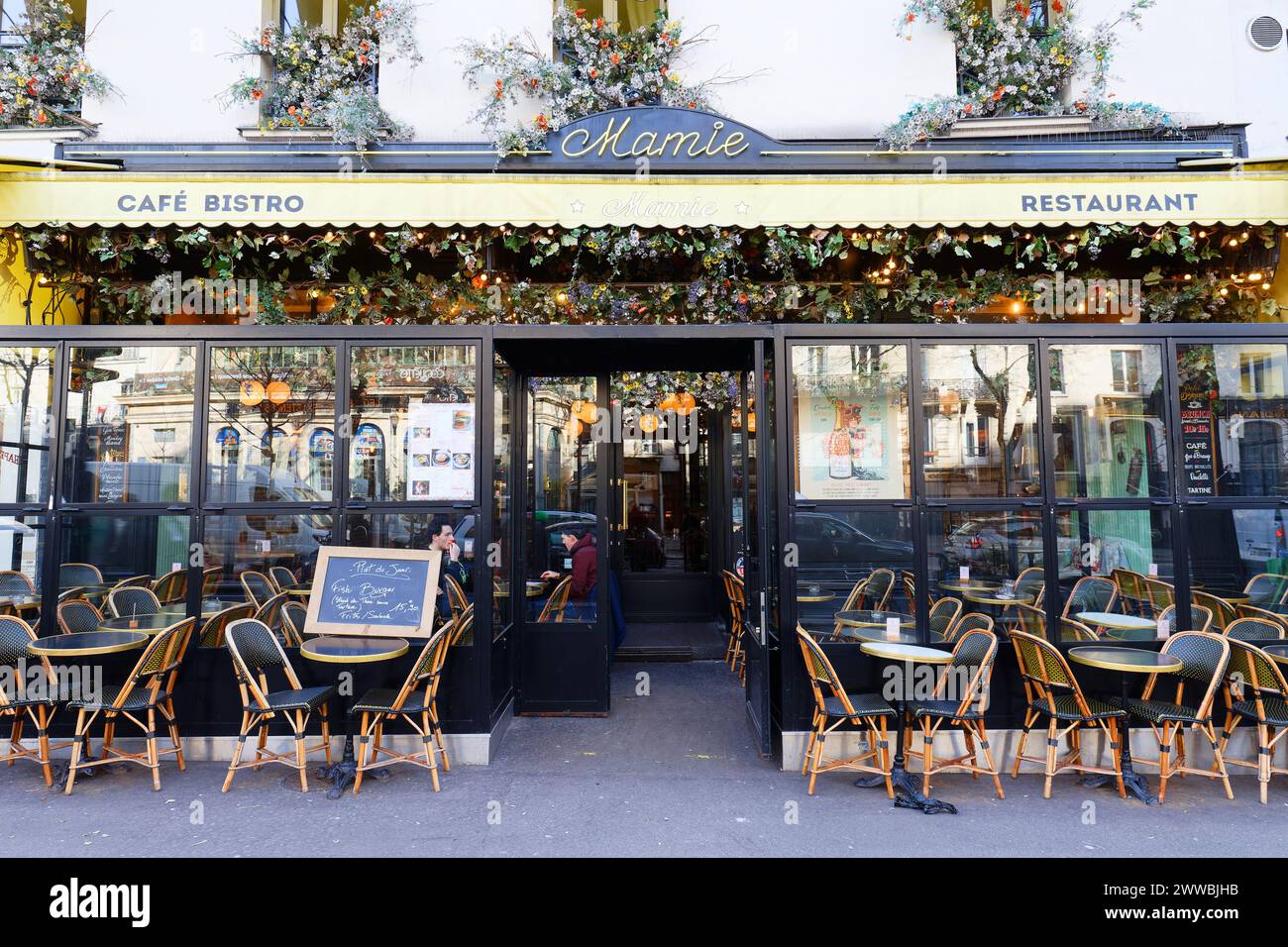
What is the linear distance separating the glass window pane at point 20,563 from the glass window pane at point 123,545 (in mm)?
344

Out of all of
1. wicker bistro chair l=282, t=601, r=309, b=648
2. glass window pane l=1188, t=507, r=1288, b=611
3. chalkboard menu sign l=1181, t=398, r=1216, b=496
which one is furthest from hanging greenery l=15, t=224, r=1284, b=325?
wicker bistro chair l=282, t=601, r=309, b=648

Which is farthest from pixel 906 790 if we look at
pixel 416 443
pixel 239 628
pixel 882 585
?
pixel 239 628

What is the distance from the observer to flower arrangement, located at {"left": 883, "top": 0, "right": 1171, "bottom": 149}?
268 inches

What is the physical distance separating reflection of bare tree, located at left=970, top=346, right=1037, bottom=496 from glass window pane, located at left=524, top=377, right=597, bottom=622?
349cm

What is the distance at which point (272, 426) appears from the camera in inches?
221

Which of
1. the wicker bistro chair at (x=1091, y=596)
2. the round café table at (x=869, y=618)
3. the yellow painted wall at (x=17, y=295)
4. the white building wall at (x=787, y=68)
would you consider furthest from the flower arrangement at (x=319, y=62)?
the wicker bistro chair at (x=1091, y=596)

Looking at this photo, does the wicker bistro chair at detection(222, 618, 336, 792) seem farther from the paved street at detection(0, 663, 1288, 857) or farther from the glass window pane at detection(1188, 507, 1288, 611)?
the glass window pane at detection(1188, 507, 1288, 611)

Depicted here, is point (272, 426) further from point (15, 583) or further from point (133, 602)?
point (15, 583)

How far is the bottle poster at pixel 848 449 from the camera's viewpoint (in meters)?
5.50

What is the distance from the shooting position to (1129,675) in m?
5.43

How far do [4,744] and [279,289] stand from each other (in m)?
4.42

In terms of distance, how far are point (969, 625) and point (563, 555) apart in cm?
364
